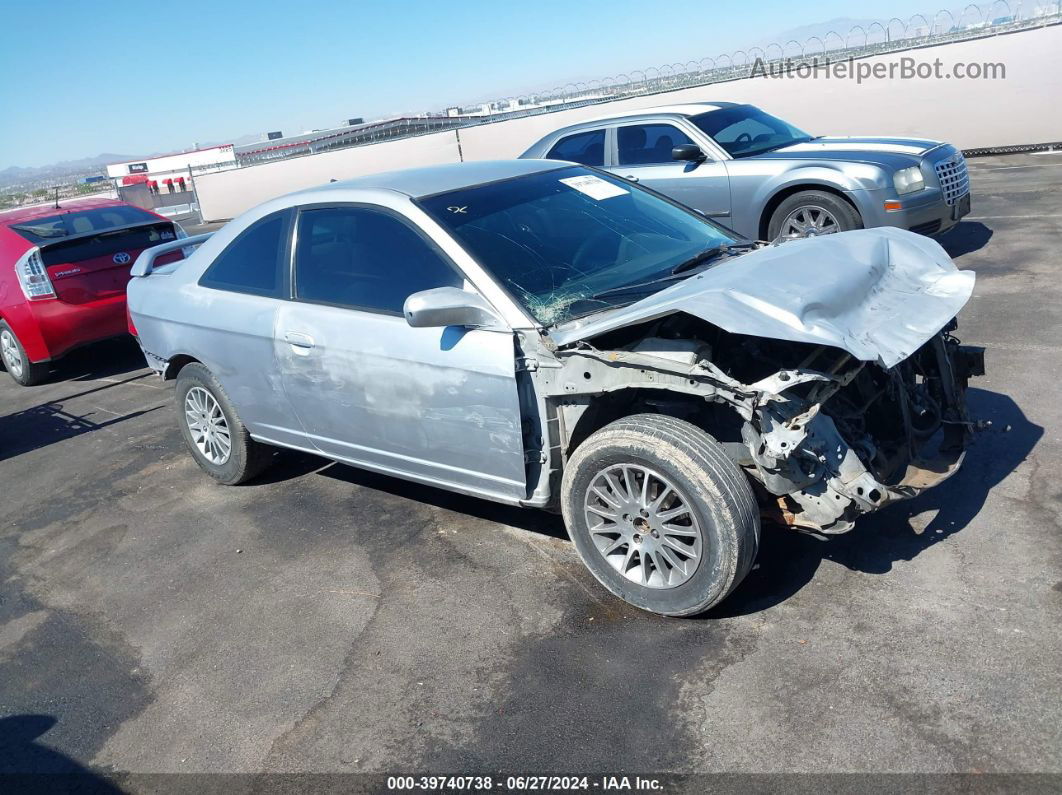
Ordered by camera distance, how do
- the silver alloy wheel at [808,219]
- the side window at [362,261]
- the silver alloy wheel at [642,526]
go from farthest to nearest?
the silver alloy wheel at [808,219] → the side window at [362,261] → the silver alloy wheel at [642,526]

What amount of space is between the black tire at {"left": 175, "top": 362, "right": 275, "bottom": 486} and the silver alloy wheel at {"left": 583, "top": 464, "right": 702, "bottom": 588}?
2.54m

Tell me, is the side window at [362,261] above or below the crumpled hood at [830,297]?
above

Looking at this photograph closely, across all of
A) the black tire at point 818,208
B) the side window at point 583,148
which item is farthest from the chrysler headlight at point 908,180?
the side window at point 583,148

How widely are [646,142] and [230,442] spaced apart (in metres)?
5.91

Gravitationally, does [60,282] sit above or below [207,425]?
above

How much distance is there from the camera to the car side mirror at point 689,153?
895cm

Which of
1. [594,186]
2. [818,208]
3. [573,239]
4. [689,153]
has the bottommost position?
[818,208]

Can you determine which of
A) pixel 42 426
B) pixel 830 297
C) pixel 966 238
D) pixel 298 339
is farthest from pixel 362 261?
pixel 966 238

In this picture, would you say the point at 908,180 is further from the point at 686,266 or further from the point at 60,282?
the point at 60,282

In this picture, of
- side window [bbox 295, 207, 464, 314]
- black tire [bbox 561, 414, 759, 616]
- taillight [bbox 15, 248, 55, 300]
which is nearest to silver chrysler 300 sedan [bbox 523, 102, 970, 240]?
taillight [bbox 15, 248, 55, 300]

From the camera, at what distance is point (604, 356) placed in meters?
3.49

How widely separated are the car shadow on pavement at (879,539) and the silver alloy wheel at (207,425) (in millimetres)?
3206

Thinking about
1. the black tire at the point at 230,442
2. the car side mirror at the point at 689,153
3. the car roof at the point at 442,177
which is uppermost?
the car roof at the point at 442,177

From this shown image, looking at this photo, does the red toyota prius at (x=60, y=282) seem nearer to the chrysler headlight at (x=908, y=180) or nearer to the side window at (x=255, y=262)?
the side window at (x=255, y=262)
